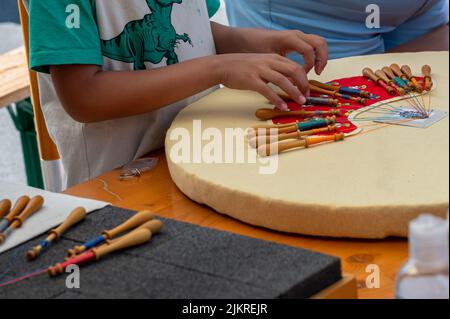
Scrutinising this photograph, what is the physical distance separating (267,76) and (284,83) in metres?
0.03

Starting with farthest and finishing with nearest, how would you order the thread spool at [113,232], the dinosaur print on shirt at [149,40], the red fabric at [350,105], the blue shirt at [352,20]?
the blue shirt at [352,20]
the dinosaur print on shirt at [149,40]
the red fabric at [350,105]
the thread spool at [113,232]

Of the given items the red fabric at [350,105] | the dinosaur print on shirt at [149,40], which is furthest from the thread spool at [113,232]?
the dinosaur print on shirt at [149,40]

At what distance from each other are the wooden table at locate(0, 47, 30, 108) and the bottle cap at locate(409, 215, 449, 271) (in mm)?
1609

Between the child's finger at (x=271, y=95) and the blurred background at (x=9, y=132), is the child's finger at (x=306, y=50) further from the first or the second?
the blurred background at (x=9, y=132)

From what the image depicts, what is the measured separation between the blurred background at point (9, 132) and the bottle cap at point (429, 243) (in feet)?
8.15

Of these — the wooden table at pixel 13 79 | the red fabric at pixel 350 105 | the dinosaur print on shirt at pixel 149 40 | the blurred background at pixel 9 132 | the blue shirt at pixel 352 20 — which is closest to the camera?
the red fabric at pixel 350 105

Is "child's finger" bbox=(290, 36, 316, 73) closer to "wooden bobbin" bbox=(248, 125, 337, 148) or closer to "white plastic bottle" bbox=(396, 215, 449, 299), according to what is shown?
"wooden bobbin" bbox=(248, 125, 337, 148)

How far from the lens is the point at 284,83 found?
1.15 meters

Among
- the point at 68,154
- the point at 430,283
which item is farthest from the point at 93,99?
the point at 430,283

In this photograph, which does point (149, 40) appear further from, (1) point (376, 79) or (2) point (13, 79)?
(2) point (13, 79)

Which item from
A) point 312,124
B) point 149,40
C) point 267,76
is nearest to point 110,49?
point 149,40

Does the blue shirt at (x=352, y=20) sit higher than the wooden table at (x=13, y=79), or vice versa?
the blue shirt at (x=352, y=20)

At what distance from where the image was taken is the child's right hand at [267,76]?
1.16m

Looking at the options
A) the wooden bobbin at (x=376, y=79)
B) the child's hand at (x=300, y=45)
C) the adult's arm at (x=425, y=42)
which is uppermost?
the child's hand at (x=300, y=45)
